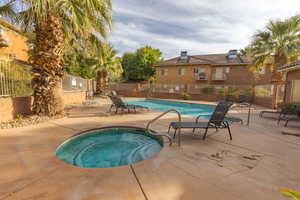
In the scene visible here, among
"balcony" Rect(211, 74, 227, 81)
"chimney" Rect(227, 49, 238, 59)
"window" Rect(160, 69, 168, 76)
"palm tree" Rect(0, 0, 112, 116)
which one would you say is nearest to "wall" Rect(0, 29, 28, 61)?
"palm tree" Rect(0, 0, 112, 116)

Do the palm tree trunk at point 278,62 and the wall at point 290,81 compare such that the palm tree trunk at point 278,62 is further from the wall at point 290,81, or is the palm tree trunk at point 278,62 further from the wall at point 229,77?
the wall at point 229,77

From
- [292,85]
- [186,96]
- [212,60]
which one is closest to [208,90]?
[186,96]

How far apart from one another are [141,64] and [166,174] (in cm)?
3035

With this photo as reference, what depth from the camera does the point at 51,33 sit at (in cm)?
577

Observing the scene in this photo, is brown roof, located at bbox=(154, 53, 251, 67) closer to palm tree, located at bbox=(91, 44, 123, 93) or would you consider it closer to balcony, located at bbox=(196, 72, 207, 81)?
balcony, located at bbox=(196, 72, 207, 81)

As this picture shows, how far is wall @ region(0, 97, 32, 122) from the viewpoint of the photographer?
518 cm

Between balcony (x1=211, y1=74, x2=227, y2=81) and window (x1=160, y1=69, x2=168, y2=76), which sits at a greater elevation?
window (x1=160, y1=69, x2=168, y2=76)

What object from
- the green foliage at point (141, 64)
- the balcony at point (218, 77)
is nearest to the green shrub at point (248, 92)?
the balcony at point (218, 77)

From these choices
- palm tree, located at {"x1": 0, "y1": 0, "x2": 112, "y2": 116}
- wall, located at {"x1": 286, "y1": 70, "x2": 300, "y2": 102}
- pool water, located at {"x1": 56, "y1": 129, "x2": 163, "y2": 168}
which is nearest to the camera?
pool water, located at {"x1": 56, "y1": 129, "x2": 163, "y2": 168}

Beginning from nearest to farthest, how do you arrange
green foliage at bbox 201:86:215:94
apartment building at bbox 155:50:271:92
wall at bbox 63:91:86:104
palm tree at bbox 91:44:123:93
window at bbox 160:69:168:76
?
wall at bbox 63:91:86:104
green foliage at bbox 201:86:215:94
palm tree at bbox 91:44:123:93
apartment building at bbox 155:50:271:92
window at bbox 160:69:168:76

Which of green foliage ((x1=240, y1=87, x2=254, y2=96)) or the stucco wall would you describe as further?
green foliage ((x1=240, y1=87, x2=254, y2=96))

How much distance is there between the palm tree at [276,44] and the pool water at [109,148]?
12086 mm

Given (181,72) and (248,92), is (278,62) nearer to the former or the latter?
(248,92)

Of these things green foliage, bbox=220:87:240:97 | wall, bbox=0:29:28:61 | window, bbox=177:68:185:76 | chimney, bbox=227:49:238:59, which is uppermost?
chimney, bbox=227:49:238:59
